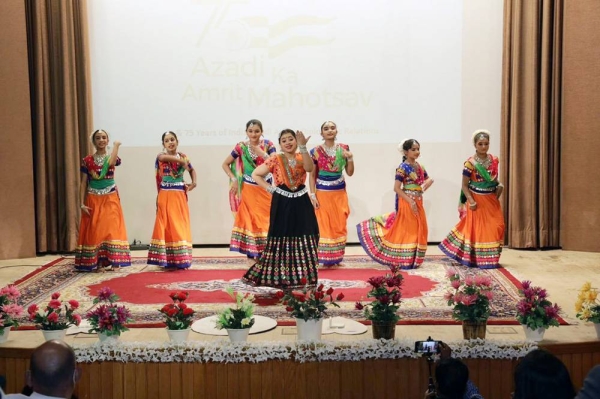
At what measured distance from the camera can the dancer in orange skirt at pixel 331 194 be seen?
7164mm

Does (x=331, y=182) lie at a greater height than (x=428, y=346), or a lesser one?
greater

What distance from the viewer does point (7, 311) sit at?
4383 millimetres

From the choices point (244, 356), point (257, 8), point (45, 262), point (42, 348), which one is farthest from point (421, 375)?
point (257, 8)

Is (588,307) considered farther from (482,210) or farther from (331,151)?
(331,151)

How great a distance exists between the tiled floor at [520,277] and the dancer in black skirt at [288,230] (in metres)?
0.84

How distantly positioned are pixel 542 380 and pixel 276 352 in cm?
193

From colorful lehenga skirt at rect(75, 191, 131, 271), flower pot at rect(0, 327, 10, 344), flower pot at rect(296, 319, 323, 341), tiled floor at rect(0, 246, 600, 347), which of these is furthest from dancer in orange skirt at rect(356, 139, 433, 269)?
flower pot at rect(0, 327, 10, 344)

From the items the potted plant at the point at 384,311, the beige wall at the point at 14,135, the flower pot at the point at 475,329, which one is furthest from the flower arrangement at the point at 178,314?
the beige wall at the point at 14,135

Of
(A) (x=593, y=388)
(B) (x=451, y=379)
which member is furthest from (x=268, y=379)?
(A) (x=593, y=388)

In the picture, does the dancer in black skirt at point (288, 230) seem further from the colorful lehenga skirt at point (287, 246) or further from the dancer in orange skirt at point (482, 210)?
the dancer in orange skirt at point (482, 210)

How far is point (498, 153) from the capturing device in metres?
8.54

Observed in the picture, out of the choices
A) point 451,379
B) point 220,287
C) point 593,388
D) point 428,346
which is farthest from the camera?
point 220,287

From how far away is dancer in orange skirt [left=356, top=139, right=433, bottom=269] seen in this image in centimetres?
703

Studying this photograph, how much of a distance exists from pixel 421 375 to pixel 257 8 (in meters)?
5.28
